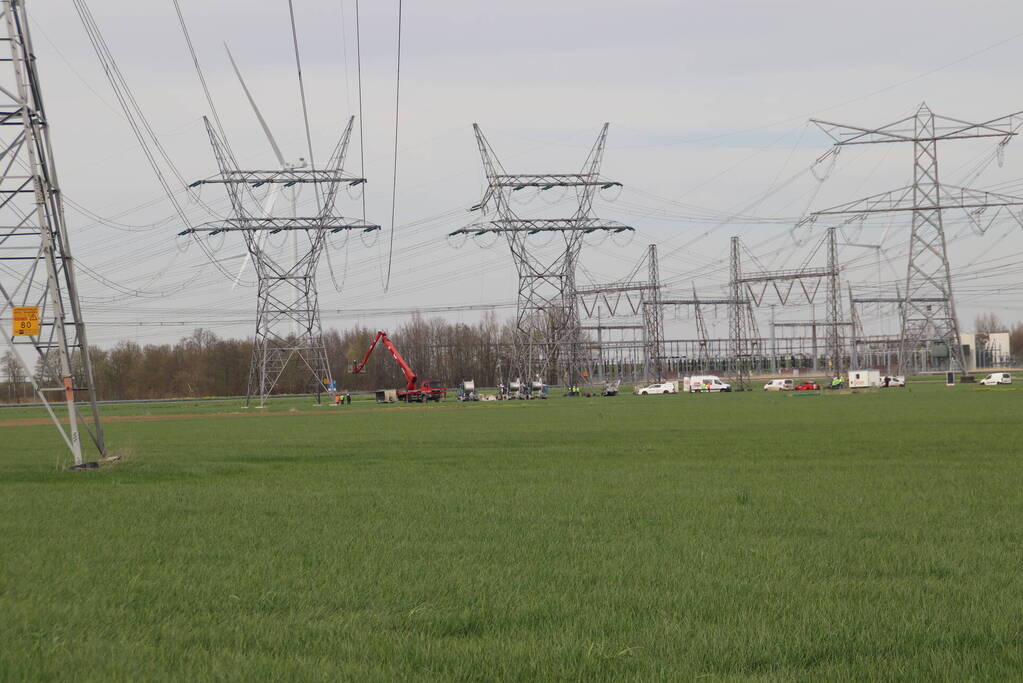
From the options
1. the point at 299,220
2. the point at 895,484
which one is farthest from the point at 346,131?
the point at 895,484

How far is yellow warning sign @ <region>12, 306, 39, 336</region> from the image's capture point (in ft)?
73.0

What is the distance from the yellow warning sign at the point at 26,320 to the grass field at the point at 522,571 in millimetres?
3035

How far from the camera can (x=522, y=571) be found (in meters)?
10.5

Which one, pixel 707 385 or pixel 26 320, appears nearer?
pixel 26 320

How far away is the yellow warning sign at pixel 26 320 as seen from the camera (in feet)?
73.0

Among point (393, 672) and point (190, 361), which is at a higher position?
point (190, 361)

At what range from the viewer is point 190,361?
156 metres

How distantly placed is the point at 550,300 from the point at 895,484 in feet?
229

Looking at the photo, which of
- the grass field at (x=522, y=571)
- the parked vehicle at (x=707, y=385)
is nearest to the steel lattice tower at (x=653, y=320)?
the parked vehicle at (x=707, y=385)

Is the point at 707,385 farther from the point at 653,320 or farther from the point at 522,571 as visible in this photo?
the point at 522,571

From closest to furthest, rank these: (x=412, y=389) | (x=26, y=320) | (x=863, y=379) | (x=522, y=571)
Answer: (x=522, y=571) < (x=26, y=320) < (x=863, y=379) < (x=412, y=389)

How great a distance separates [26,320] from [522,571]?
51.5 ft

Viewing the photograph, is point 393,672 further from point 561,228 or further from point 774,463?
point 561,228

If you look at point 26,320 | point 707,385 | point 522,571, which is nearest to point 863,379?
point 707,385
